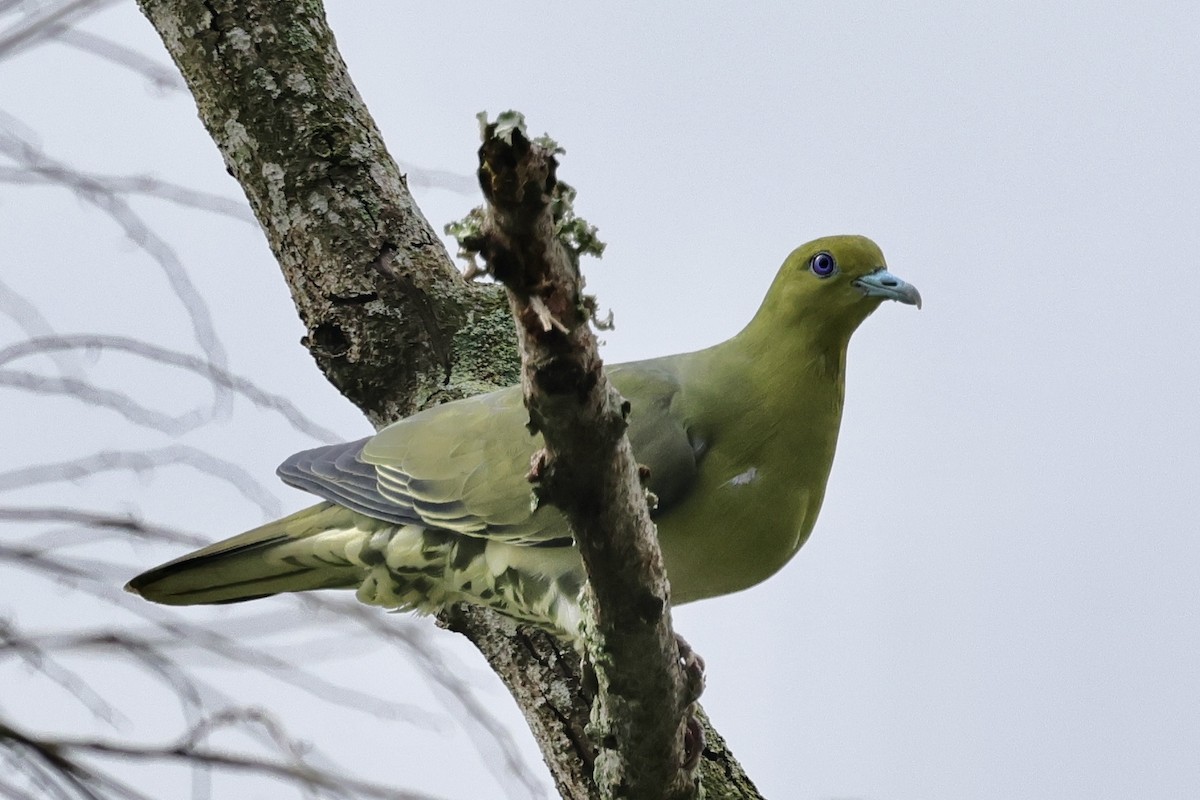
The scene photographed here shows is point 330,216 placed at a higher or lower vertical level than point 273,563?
higher

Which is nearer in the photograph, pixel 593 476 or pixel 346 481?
pixel 593 476

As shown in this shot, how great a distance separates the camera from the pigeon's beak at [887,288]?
112 inches

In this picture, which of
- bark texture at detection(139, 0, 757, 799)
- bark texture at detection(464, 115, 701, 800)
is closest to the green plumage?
bark texture at detection(139, 0, 757, 799)

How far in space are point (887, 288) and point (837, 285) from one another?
113 mm

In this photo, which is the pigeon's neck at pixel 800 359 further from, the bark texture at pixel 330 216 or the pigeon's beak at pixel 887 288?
the bark texture at pixel 330 216

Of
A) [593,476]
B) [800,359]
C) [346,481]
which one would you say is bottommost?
[593,476]

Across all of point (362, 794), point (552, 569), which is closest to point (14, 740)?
point (362, 794)

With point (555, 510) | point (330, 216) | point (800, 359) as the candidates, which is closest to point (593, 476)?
point (555, 510)

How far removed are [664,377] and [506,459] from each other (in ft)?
1.28

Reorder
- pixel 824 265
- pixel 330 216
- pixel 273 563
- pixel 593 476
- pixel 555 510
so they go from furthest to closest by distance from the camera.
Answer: pixel 330 216
pixel 824 265
pixel 273 563
pixel 555 510
pixel 593 476

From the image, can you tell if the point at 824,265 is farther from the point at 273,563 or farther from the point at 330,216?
the point at 273,563

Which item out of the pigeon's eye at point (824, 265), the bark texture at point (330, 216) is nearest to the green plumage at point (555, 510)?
the pigeon's eye at point (824, 265)

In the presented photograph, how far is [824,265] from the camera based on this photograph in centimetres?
296

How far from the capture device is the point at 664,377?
2.97m
